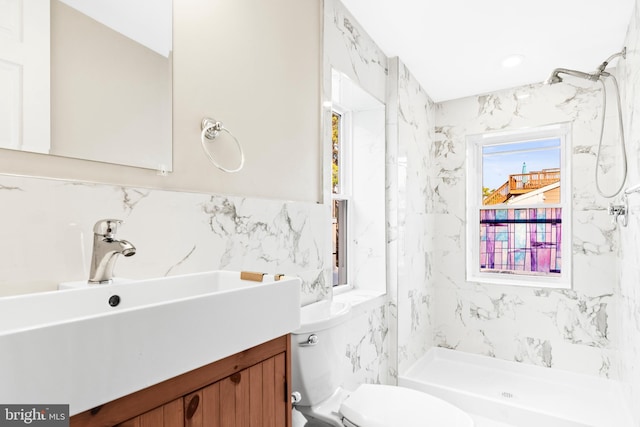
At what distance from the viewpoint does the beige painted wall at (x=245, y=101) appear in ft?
3.65

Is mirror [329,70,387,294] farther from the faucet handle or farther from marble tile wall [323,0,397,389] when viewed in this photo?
the faucet handle

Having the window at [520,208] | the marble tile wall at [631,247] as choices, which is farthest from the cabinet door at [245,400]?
the window at [520,208]

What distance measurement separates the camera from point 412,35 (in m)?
2.30

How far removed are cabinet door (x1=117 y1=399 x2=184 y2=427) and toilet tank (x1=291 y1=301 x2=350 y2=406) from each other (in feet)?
2.27

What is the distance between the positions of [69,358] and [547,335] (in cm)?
331

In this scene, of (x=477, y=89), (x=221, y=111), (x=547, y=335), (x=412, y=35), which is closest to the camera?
(x=221, y=111)

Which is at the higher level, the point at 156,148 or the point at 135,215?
the point at 156,148

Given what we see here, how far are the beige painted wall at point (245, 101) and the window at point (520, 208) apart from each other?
82.1 inches

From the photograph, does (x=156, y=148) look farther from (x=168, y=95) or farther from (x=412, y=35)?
(x=412, y=35)

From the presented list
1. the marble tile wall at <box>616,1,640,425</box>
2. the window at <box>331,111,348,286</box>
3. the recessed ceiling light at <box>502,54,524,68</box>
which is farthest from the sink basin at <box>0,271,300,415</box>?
the recessed ceiling light at <box>502,54,524,68</box>

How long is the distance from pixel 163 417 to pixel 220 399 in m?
0.13

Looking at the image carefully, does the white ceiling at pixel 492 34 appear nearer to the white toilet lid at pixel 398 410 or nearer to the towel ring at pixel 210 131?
the towel ring at pixel 210 131

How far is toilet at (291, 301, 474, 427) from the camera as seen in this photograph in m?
1.39

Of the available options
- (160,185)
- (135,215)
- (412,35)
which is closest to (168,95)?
(160,185)
